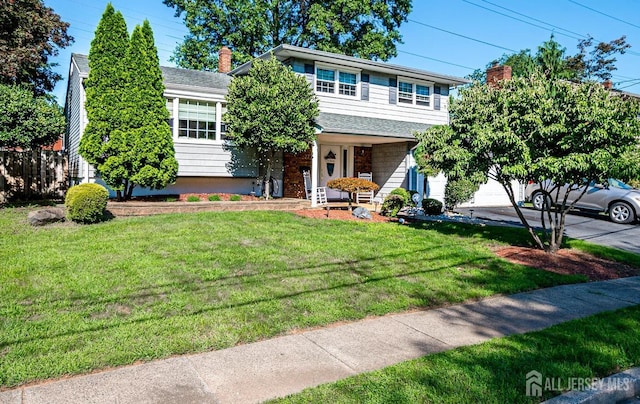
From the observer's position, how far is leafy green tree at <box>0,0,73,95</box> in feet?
54.2

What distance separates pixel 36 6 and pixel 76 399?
21.3m

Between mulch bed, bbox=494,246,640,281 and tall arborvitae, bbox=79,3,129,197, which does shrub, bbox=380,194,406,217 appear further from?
tall arborvitae, bbox=79,3,129,197

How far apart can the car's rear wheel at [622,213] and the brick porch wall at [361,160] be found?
8863 millimetres

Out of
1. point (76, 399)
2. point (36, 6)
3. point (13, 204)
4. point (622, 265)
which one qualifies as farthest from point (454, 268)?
point (36, 6)

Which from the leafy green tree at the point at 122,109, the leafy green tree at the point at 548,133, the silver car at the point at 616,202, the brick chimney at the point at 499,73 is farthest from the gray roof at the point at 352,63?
the leafy green tree at the point at 548,133

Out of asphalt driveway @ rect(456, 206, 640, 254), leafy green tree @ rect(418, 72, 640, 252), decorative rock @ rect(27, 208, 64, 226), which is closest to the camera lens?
leafy green tree @ rect(418, 72, 640, 252)

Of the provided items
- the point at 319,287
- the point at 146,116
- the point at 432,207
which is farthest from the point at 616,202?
the point at 146,116

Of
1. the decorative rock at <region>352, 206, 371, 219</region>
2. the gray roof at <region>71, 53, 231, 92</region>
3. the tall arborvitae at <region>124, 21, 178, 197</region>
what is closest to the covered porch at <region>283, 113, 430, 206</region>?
the decorative rock at <region>352, 206, 371, 219</region>

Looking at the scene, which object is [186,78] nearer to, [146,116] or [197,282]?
[146,116]

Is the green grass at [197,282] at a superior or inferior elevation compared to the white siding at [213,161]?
inferior

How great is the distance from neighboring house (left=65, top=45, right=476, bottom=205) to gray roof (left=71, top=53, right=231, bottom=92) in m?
0.04

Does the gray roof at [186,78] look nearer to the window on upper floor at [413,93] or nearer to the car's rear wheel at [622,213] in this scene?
the window on upper floor at [413,93]

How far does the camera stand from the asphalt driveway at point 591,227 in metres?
10.9

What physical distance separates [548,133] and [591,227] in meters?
6.82
